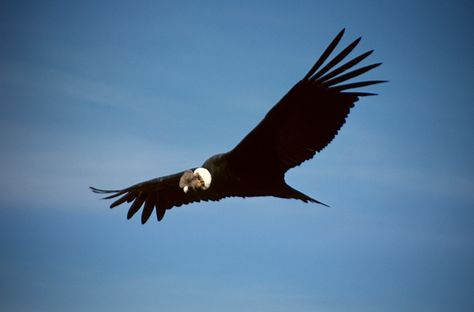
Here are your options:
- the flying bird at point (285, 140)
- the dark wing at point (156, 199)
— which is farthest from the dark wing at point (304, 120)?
the dark wing at point (156, 199)

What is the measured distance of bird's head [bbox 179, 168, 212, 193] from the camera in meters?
8.75

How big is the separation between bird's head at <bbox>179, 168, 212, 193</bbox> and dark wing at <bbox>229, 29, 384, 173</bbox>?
21.7 inches

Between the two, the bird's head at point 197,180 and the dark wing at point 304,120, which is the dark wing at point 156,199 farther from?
the dark wing at point 304,120

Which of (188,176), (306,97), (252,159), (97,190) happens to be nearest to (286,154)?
(252,159)

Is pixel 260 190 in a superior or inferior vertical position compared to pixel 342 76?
inferior

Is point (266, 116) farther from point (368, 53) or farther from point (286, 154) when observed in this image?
point (368, 53)

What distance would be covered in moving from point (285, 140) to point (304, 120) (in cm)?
42

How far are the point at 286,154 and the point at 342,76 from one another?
1.43 metres

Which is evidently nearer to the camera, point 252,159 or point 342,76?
point 342,76

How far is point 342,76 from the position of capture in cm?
726

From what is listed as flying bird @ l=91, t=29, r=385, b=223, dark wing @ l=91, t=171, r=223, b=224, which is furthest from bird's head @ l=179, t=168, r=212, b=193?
dark wing @ l=91, t=171, r=223, b=224

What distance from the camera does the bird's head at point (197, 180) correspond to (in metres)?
8.75

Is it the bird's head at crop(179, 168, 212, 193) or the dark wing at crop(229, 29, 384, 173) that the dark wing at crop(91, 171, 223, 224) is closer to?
the bird's head at crop(179, 168, 212, 193)

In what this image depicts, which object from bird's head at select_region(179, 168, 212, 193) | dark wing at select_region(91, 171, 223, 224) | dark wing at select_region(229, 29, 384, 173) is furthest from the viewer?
dark wing at select_region(91, 171, 223, 224)
